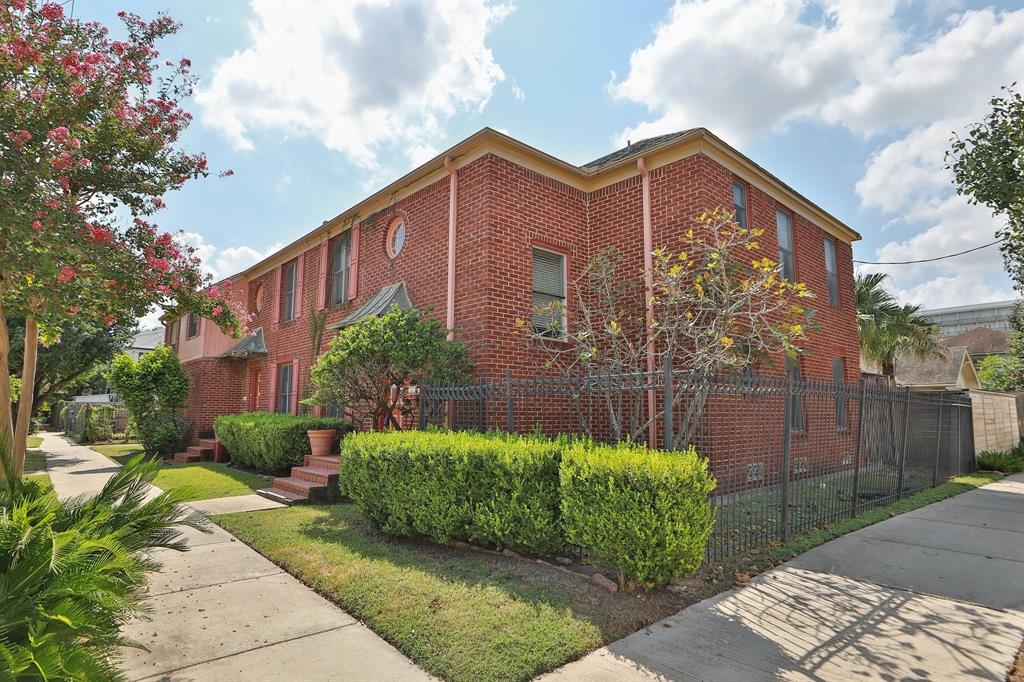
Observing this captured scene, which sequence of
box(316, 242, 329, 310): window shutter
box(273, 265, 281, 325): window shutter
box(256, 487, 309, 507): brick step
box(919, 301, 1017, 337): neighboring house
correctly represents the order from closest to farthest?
1. box(256, 487, 309, 507): brick step
2. box(316, 242, 329, 310): window shutter
3. box(273, 265, 281, 325): window shutter
4. box(919, 301, 1017, 337): neighboring house

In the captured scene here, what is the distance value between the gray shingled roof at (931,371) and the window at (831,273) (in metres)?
15.8

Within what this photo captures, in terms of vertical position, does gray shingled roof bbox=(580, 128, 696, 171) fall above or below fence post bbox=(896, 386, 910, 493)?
above

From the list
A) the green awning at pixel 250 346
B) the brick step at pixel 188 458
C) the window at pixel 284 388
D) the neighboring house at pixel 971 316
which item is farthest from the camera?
the neighboring house at pixel 971 316

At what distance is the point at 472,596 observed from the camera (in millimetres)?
4359

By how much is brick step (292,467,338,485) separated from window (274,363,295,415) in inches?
188

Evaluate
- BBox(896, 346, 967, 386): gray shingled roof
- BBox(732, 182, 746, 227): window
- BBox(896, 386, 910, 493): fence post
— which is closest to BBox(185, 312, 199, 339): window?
BBox(732, 182, 746, 227): window

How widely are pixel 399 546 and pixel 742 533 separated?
378 cm

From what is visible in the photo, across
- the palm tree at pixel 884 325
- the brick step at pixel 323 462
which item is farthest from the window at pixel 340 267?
the palm tree at pixel 884 325

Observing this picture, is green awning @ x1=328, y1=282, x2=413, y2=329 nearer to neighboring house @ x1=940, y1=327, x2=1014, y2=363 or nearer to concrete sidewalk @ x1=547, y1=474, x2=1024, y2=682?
concrete sidewalk @ x1=547, y1=474, x2=1024, y2=682

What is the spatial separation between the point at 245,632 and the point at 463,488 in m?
2.25

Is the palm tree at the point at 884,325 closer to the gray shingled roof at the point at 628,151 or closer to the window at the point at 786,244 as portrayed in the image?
the window at the point at 786,244

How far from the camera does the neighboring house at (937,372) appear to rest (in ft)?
80.9

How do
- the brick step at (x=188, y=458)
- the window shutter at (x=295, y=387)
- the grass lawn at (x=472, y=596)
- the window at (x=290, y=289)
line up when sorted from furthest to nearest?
the brick step at (x=188, y=458) → the window at (x=290, y=289) → the window shutter at (x=295, y=387) → the grass lawn at (x=472, y=596)

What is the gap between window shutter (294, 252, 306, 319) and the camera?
13752 millimetres
